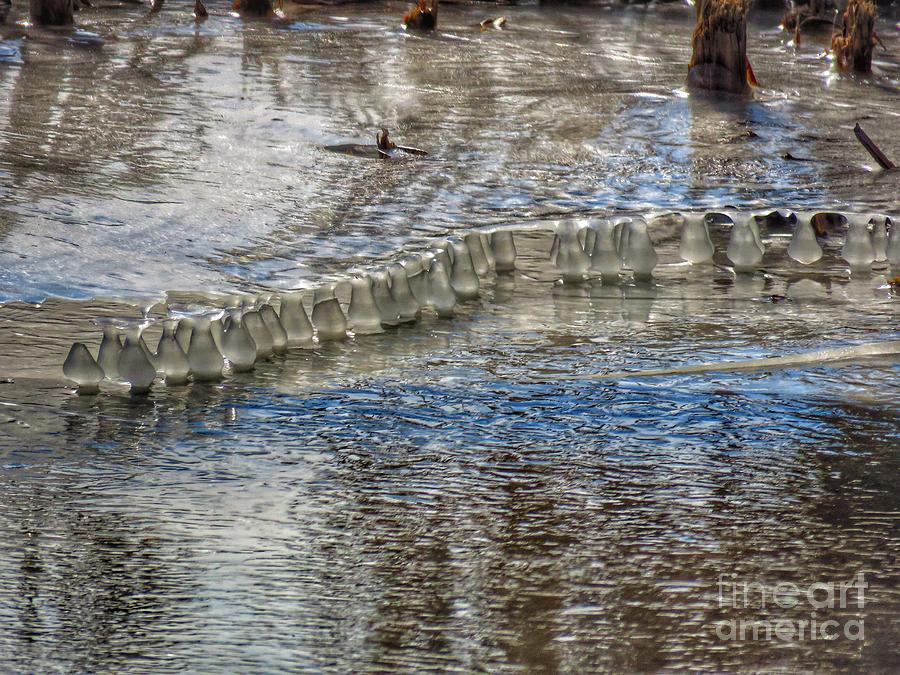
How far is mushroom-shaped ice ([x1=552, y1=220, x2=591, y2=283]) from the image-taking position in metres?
4.52

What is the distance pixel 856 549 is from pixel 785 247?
2.83 m

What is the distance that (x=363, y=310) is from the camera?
3.90 m

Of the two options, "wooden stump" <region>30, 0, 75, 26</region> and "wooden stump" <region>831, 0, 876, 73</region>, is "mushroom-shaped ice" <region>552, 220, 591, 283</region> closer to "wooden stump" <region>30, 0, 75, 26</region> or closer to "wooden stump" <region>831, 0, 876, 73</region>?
"wooden stump" <region>831, 0, 876, 73</region>

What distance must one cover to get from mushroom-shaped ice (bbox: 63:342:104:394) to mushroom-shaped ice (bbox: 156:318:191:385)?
0.58 feet

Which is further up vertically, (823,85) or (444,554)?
(823,85)

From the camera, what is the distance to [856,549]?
2.36 m

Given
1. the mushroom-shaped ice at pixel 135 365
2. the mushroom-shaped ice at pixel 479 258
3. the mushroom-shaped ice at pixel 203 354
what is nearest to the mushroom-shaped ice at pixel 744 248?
the mushroom-shaped ice at pixel 479 258

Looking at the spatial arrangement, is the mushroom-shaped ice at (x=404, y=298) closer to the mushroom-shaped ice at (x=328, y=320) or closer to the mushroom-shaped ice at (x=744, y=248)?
the mushroom-shaped ice at (x=328, y=320)

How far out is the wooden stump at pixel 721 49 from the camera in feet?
26.8

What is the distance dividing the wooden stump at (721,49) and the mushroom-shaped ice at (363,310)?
498 cm

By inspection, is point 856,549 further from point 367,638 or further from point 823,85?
point 823,85

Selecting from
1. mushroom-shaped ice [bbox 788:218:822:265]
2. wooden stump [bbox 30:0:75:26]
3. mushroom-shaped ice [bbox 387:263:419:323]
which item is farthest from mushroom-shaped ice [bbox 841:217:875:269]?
wooden stump [bbox 30:0:75:26]

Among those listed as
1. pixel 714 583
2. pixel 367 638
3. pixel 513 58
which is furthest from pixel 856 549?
pixel 513 58

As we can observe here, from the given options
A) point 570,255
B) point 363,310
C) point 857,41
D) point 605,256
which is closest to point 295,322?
point 363,310
